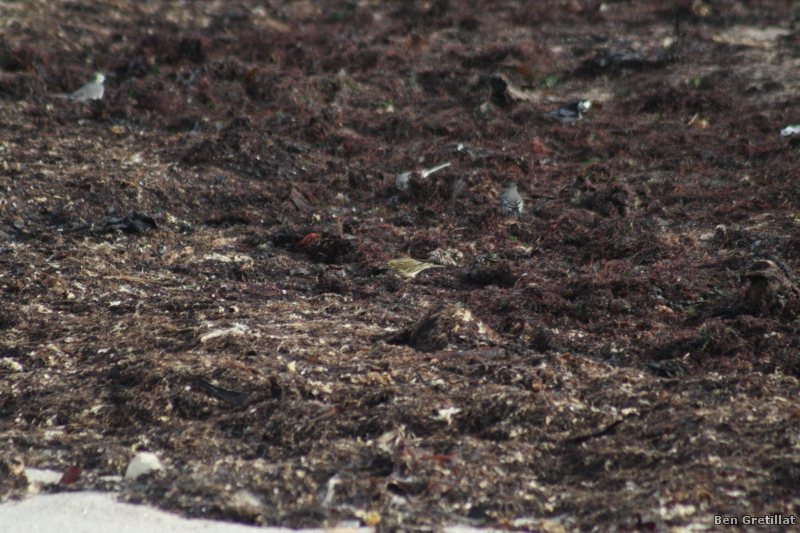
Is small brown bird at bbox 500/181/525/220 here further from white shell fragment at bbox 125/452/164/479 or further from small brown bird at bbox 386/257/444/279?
white shell fragment at bbox 125/452/164/479

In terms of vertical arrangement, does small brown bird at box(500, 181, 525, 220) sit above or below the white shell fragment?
below

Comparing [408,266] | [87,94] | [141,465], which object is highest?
[87,94]

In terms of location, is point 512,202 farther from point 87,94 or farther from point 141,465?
point 87,94

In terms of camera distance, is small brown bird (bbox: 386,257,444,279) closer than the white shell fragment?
No

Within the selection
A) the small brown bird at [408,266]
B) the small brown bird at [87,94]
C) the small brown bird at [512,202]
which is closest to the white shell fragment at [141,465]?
the small brown bird at [408,266]

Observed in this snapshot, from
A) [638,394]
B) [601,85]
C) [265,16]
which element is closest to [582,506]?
[638,394]

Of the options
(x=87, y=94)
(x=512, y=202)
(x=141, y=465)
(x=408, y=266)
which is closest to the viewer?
(x=141, y=465)

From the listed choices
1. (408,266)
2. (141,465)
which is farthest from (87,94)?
(141,465)

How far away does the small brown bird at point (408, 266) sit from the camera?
4.52 m

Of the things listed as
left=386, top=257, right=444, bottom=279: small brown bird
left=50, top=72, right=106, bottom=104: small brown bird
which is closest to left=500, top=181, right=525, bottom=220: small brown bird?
left=386, top=257, right=444, bottom=279: small brown bird

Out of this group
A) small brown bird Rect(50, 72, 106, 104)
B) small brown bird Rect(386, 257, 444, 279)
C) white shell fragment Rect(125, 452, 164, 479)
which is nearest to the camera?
white shell fragment Rect(125, 452, 164, 479)

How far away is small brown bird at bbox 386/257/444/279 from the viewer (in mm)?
4516

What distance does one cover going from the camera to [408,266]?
181 inches

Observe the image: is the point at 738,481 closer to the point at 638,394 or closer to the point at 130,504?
the point at 638,394
